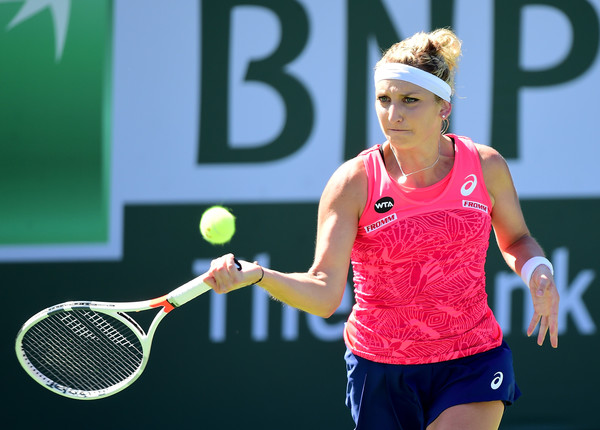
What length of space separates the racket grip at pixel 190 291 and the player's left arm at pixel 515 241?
97 cm

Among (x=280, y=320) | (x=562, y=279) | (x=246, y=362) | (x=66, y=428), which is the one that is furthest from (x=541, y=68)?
(x=66, y=428)

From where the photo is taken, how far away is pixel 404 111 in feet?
8.77

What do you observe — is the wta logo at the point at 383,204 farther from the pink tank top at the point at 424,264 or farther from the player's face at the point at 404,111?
the player's face at the point at 404,111

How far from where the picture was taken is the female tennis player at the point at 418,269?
2654 millimetres

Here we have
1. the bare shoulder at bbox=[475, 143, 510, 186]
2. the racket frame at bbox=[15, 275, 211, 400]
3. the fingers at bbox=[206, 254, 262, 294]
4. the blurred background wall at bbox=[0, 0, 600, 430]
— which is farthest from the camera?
the blurred background wall at bbox=[0, 0, 600, 430]

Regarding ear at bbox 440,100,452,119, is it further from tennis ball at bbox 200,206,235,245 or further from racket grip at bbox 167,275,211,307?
racket grip at bbox 167,275,211,307

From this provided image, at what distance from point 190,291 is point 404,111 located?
86 cm

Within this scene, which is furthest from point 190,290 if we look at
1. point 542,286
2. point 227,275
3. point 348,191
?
point 542,286

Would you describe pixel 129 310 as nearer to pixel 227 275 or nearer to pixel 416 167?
pixel 227 275

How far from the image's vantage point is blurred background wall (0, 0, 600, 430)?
4.44 meters

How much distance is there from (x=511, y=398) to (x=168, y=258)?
2288mm

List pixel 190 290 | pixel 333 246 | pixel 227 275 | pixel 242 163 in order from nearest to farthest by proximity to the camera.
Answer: pixel 227 275 < pixel 190 290 < pixel 333 246 < pixel 242 163

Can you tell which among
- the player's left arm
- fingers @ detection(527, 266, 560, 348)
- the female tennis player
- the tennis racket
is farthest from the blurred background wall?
fingers @ detection(527, 266, 560, 348)

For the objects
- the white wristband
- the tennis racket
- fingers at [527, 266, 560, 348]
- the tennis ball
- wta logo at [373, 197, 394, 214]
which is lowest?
the tennis racket
